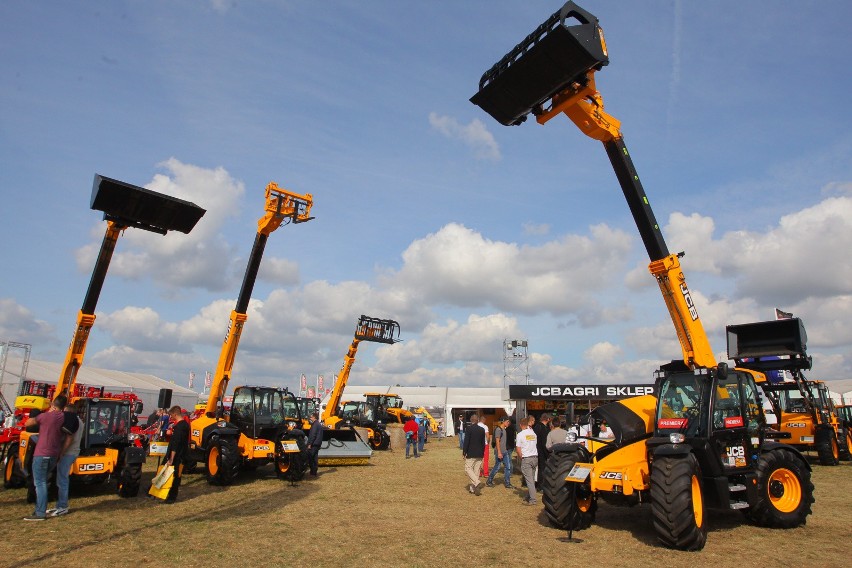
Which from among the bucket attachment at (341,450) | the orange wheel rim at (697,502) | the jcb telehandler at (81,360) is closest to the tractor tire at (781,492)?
the orange wheel rim at (697,502)

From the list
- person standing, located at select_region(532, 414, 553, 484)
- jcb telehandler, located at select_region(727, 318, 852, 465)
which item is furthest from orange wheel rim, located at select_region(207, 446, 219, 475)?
jcb telehandler, located at select_region(727, 318, 852, 465)

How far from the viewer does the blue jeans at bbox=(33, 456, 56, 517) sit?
8156 mm

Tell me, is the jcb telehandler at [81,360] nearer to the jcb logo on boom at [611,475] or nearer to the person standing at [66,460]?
the person standing at [66,460]

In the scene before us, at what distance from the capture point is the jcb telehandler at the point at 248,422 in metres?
12.5

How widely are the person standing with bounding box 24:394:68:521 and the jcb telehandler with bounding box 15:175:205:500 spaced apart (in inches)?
53.7

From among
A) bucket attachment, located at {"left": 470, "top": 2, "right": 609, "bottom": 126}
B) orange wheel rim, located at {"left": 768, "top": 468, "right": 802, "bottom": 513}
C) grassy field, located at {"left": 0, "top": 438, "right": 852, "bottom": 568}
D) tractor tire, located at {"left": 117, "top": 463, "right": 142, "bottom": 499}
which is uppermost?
bucket attachment, located at {"left": 470, "top": 2, "right": 609, "bottom": 126}

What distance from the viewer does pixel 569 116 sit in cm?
999

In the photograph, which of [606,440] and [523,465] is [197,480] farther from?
[606,440]

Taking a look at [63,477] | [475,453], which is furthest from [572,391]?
[63,477]

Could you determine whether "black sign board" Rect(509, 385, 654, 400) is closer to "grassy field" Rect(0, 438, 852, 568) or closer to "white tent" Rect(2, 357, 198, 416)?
"grassy field" Rect(0, 438, 852, 568)

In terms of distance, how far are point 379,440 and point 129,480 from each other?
15620 mm

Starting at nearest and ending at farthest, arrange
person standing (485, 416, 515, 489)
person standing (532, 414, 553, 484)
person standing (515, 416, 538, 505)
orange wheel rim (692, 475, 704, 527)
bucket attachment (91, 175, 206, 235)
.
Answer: orange wheel rim (692, 475, 704, 527) → person standing (515, 416, 538, 505) → person standing (532, 414, 553, 484) → person standing (485, 416, 515, 489) → bucket attachment (91, 175, 206, 235)

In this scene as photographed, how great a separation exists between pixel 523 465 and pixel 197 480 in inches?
298

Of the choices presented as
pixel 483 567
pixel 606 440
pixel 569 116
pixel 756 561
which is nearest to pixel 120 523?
pixel 483 567
